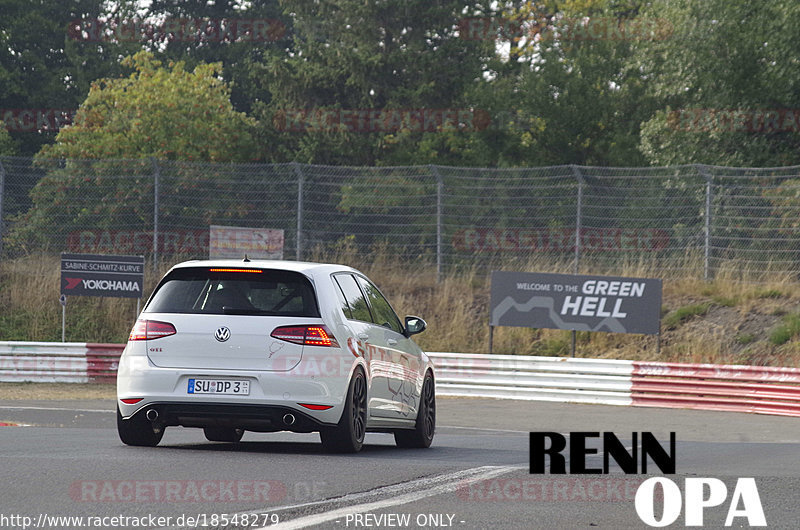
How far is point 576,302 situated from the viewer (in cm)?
2488

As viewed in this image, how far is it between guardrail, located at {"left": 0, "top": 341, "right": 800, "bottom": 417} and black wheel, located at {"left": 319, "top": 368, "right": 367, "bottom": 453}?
38.2 feet

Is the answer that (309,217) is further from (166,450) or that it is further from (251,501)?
(251,501)

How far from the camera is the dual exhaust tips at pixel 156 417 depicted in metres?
10.1

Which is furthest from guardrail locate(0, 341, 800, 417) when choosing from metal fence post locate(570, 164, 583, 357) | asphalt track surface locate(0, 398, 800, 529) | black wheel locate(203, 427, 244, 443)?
black wheel locate(203, 427, 244, 443)

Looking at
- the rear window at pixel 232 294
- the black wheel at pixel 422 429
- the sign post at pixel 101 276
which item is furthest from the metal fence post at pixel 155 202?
the rear window at pixel 232 294

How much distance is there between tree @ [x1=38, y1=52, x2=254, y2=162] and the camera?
36.8 meters

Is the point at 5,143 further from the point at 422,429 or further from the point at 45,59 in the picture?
the point at 422,429

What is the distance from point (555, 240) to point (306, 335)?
17.2 m

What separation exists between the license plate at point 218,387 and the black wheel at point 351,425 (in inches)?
29.3

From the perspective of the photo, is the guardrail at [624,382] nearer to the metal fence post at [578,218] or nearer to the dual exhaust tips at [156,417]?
the metal fence post at [578,218]

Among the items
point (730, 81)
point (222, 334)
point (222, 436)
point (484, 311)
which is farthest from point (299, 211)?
point (222, 334)

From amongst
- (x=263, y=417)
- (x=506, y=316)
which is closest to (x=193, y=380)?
(x=263, y=417)

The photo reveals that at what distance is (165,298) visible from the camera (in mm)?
10570

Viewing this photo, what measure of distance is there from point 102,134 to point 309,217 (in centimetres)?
1269
